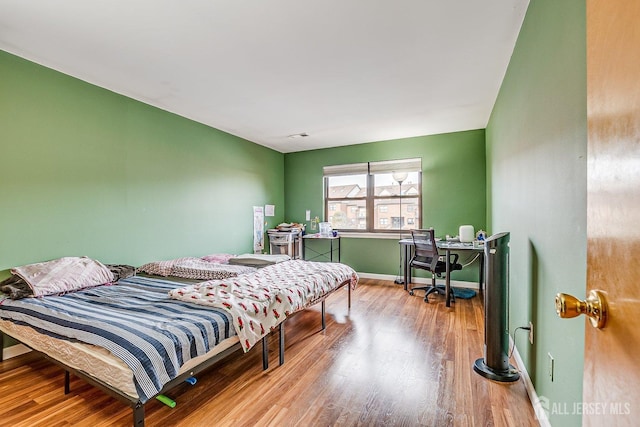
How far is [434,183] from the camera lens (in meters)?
4.84

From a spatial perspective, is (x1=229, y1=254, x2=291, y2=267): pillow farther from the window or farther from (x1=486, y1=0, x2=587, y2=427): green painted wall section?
(x1=486, y1=0, x2=587, y2=427): green painted wall section

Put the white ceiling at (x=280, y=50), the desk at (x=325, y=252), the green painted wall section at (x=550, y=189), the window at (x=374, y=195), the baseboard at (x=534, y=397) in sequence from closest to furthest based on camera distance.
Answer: the green painted wall section at (x=550, y=189)
the baseboard at (x=534, y=397)
the white ceiling at (x=280, y=50)
the window at (x=374, y=195)
the desk at (x=325, y=252)

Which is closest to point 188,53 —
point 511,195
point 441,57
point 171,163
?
point 171,163

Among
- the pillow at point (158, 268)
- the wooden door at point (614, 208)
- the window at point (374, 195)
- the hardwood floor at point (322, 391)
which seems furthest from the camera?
the window at point (374, 195)

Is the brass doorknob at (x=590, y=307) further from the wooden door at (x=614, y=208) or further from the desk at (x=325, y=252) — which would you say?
the desk at (x=325, y=252)

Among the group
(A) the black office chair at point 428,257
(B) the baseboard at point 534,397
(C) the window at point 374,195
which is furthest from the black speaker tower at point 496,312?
(C) the window at point 374,195

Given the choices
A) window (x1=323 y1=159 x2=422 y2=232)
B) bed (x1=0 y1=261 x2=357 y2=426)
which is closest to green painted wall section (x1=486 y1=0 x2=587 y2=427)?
bed (x1=0 y1=261 x2=357 y2=426)

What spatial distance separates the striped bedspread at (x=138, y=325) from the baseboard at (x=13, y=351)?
1.54 feet

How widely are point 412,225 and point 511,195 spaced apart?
2611mm

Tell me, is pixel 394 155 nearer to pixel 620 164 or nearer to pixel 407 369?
pixel 407 369

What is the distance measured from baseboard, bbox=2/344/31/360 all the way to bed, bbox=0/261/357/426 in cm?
33

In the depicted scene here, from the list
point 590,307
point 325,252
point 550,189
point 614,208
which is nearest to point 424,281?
point 325,252

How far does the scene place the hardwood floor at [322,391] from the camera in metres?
1.67

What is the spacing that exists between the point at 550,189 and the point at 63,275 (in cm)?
352
